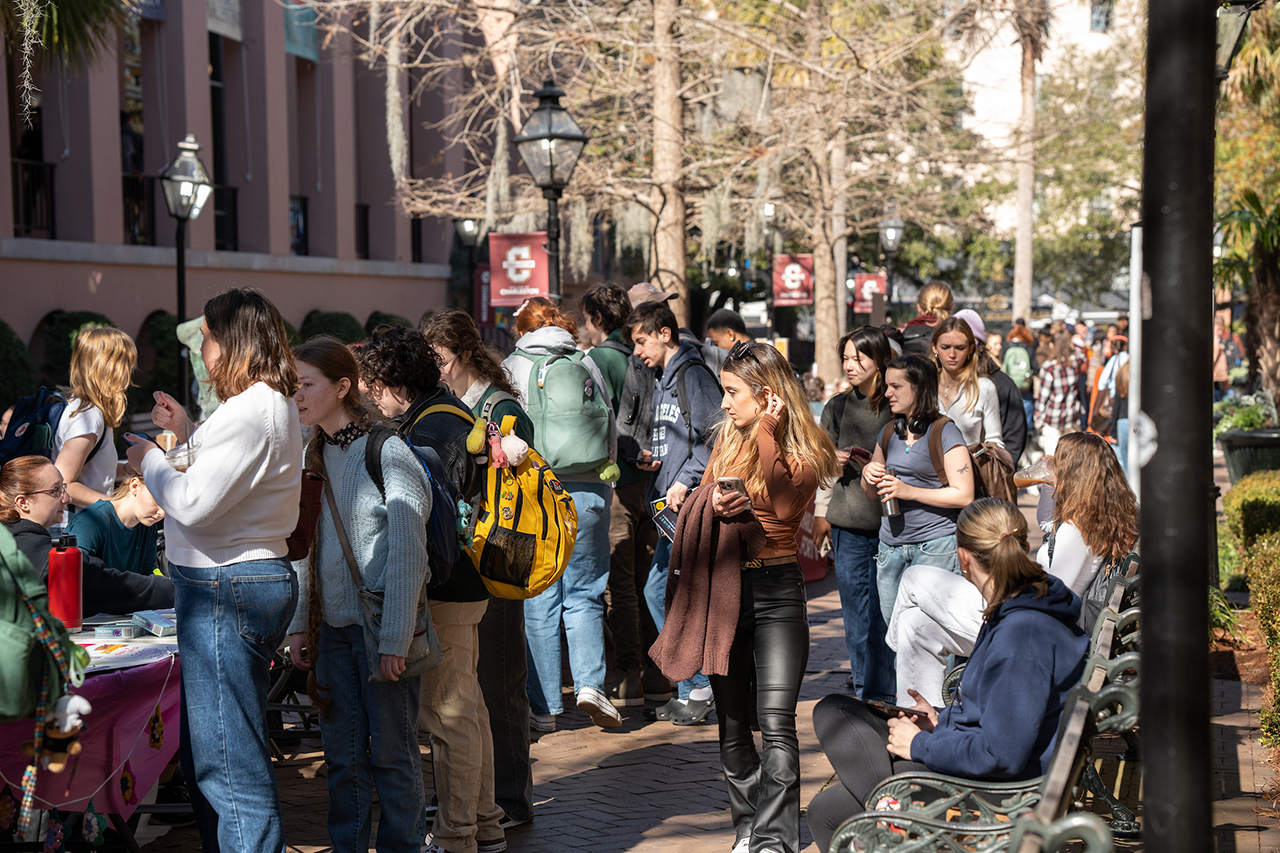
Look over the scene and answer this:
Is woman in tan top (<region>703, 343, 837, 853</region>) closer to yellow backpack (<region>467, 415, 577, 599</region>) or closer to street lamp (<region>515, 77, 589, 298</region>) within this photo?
yellow backpack (<region>467, 415, 577, 599</region>)

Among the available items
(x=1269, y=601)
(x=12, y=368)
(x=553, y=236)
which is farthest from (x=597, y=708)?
(x=12, y=368)

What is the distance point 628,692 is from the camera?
6.90 m

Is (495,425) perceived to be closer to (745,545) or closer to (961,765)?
(745,545)

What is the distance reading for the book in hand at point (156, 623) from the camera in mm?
4448

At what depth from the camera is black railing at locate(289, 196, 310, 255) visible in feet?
78.0

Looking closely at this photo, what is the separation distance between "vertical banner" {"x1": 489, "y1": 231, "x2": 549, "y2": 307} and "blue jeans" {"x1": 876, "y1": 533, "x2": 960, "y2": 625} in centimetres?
634

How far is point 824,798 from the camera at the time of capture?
13.2 ft

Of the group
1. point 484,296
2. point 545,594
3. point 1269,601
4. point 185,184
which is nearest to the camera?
point 545,594

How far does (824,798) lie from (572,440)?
257 centimetres

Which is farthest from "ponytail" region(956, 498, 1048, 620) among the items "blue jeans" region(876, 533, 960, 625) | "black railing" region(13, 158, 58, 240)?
"black railing" region(13, 158, 58, 240)

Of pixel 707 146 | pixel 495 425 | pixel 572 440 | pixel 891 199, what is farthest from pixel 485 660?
pixel 891 199

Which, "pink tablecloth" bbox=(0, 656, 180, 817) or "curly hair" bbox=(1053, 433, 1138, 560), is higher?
"curly hair" bbox=(1053, 433, 1138, 560)

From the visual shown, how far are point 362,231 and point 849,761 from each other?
23862 mm

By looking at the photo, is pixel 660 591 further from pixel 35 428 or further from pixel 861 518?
pixel 35 428
